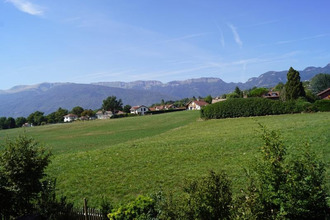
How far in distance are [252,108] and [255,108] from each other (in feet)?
1.62

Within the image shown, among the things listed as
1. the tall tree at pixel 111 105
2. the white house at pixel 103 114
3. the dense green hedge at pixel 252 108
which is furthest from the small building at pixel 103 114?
the dense green hedge at pixel 252 108

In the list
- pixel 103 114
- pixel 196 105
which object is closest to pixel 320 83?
pixel 196 105

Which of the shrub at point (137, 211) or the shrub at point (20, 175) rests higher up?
the shrub at point (20, 175)

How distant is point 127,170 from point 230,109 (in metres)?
34.1

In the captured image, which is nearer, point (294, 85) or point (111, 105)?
point (294, 85)

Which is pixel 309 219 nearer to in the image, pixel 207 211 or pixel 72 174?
pixel 207 211

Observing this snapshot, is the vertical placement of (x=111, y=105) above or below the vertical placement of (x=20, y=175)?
above

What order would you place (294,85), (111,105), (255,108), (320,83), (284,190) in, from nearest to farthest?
(284,190)
(255,108)
(294,85)
(320,83)
(111,105)

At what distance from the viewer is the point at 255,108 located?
4322 cm

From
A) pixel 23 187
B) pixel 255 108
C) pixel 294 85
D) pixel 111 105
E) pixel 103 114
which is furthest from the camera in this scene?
pixel 103 114

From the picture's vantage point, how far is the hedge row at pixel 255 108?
131 ft

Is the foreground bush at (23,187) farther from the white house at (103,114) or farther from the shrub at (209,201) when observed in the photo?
the white house at (103,114)

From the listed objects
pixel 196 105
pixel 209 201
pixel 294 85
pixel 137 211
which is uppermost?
pixel 294 85

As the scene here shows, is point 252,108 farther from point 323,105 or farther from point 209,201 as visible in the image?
point 209,201
